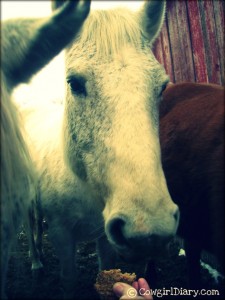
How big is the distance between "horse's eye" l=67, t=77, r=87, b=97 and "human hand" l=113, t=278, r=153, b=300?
1.15m

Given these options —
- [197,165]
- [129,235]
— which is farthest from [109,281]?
[197,165]

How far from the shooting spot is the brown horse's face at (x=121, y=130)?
142cm

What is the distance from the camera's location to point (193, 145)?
7.45ft

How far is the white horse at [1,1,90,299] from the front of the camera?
4.30 ft

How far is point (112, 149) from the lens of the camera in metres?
1.63

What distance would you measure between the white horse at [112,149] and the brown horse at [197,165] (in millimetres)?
513

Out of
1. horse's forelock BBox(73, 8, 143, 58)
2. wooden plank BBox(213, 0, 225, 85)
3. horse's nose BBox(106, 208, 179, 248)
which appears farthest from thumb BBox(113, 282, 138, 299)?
wooden plank BBox(213, 0, 225, 85)

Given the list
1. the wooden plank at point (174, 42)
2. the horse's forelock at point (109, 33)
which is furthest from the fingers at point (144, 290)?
the wooden plank at point (174, 42)

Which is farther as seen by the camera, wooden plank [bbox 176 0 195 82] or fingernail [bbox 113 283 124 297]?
wooden plank [bbox 176 0 195 82]

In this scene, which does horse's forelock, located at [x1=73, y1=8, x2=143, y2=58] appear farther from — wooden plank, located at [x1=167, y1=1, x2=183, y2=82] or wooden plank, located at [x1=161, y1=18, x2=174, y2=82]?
wooden plank, located at [x1=161, y1=18, x2=174, y2=82]

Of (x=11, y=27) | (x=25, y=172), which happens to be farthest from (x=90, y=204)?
(x=11, y=27)

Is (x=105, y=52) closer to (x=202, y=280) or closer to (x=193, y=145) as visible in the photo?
(x=193, y=145)

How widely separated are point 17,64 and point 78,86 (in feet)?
1.85

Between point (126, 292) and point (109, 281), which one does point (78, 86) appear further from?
point (109, 281)
